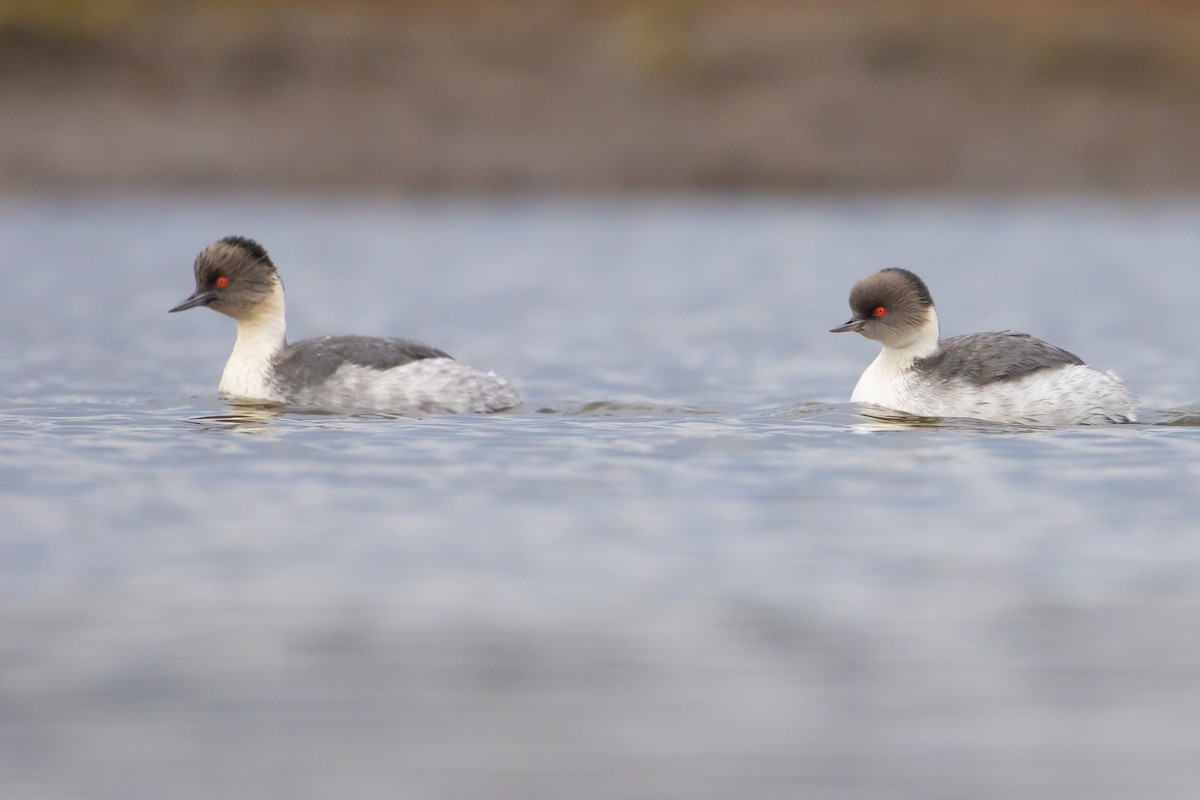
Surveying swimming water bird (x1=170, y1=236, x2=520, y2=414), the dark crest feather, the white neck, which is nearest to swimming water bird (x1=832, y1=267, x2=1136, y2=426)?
swimming water bird (x1=170, y1=236, x2=520, y2=414)

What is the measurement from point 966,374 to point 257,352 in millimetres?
4594

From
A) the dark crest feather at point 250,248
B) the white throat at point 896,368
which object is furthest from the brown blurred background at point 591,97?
the white throat at point 896,368

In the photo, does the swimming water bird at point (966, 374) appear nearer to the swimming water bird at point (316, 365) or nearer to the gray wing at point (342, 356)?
the swimming water bird at point (316, 365)

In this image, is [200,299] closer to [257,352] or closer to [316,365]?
[257,352]

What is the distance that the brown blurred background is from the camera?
3538 centimetres

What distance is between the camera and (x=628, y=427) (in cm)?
1116

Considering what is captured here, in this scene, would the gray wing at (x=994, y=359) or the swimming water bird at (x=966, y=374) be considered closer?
the swimming water bird at (x=966, y=374)

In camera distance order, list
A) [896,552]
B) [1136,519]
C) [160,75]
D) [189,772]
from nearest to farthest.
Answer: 1. [189,772]
2. [896,552]
3. [1136,519]
4. [160,75]

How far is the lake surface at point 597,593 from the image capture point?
507 centimetres

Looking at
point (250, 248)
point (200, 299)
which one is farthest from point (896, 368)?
point (200, 299)

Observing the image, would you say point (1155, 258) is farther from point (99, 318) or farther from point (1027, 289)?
point (99, 318)

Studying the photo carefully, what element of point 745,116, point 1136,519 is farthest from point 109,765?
point 745,116

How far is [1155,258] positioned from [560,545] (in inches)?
814

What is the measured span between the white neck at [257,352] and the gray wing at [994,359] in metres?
4.18
